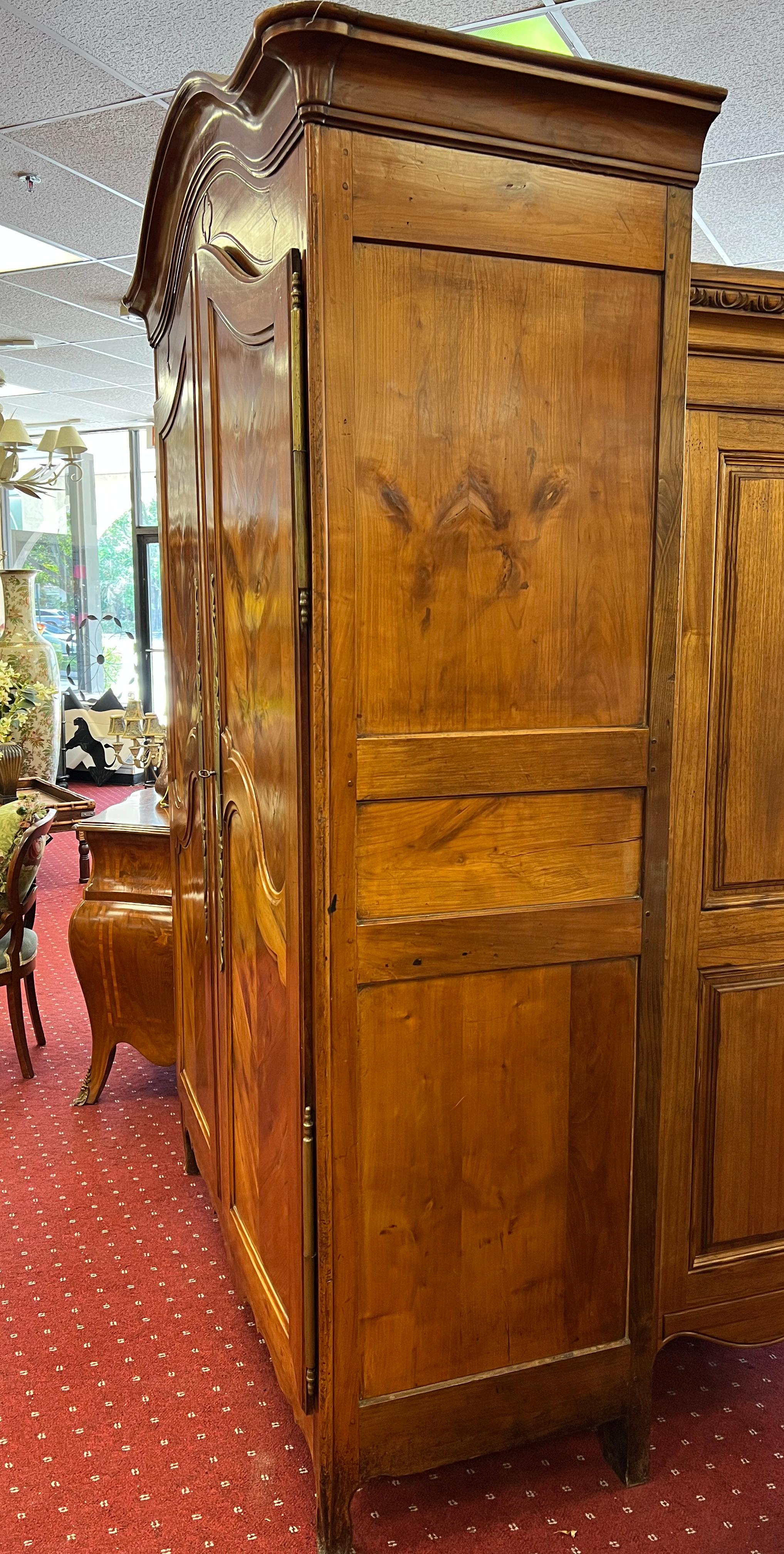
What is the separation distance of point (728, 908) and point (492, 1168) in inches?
25.8

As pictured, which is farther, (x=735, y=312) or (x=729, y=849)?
(x=729, y=849)

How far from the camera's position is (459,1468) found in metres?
2.01

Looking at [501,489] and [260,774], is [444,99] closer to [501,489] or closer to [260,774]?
[501,489]

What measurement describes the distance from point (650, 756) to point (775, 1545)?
1306 millimetres

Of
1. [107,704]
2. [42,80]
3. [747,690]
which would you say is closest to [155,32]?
[42,80]

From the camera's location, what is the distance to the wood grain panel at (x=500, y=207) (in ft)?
5.12

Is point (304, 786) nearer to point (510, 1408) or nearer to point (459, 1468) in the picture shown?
point (510, 1408)

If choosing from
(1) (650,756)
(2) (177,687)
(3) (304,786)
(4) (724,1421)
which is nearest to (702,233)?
(2) (177,687)

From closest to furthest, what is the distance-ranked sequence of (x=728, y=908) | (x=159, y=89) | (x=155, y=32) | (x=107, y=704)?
(x=728, y=908) < (x=155, y=32) < (x=159, y=89) < (x=107, y=704)

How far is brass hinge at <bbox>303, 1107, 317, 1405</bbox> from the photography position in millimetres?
1700

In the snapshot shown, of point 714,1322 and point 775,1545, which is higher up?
point 714,1322

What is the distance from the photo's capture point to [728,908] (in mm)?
2061

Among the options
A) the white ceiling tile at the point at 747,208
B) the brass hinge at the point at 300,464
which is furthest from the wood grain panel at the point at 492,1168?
the white ceiling tile at the point at 747,208

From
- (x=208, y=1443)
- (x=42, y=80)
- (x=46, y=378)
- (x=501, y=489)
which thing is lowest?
(x=208, y=1443)
